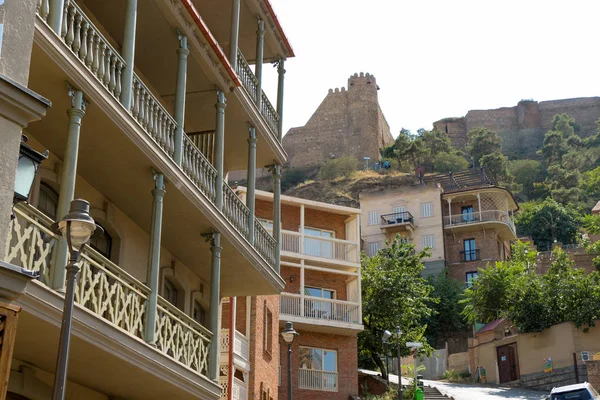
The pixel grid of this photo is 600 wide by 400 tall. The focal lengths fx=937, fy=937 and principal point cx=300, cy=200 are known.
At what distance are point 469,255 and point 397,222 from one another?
5364 millimetres

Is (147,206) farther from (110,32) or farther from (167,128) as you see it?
(110,32)

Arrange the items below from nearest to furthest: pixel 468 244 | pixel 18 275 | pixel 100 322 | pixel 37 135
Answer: pixel 18 275 < pixel 100 322 < pixel 37 135 < pixel 468 244

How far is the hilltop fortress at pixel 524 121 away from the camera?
12800cm

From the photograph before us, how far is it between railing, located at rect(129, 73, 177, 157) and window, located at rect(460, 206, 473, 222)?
164 feet

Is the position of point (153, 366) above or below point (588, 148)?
below

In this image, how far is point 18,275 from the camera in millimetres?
8453

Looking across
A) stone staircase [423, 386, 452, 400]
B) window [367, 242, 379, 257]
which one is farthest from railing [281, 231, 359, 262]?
window [367, 242, 379, 257]

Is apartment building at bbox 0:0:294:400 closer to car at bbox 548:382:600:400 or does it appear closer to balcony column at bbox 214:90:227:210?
balcony column at bbox 214:90:227:210

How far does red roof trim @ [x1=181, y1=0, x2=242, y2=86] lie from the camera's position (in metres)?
15.5

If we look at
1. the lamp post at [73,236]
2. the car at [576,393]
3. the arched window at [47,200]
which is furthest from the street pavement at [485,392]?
the lamp post at [73,236]

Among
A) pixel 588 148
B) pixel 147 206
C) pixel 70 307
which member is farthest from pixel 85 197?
pixel 588 148

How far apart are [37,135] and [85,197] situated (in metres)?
1.79

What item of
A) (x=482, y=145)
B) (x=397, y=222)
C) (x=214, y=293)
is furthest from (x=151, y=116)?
(x=482, y=145)

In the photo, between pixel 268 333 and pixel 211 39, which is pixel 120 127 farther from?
pixel 268 333
